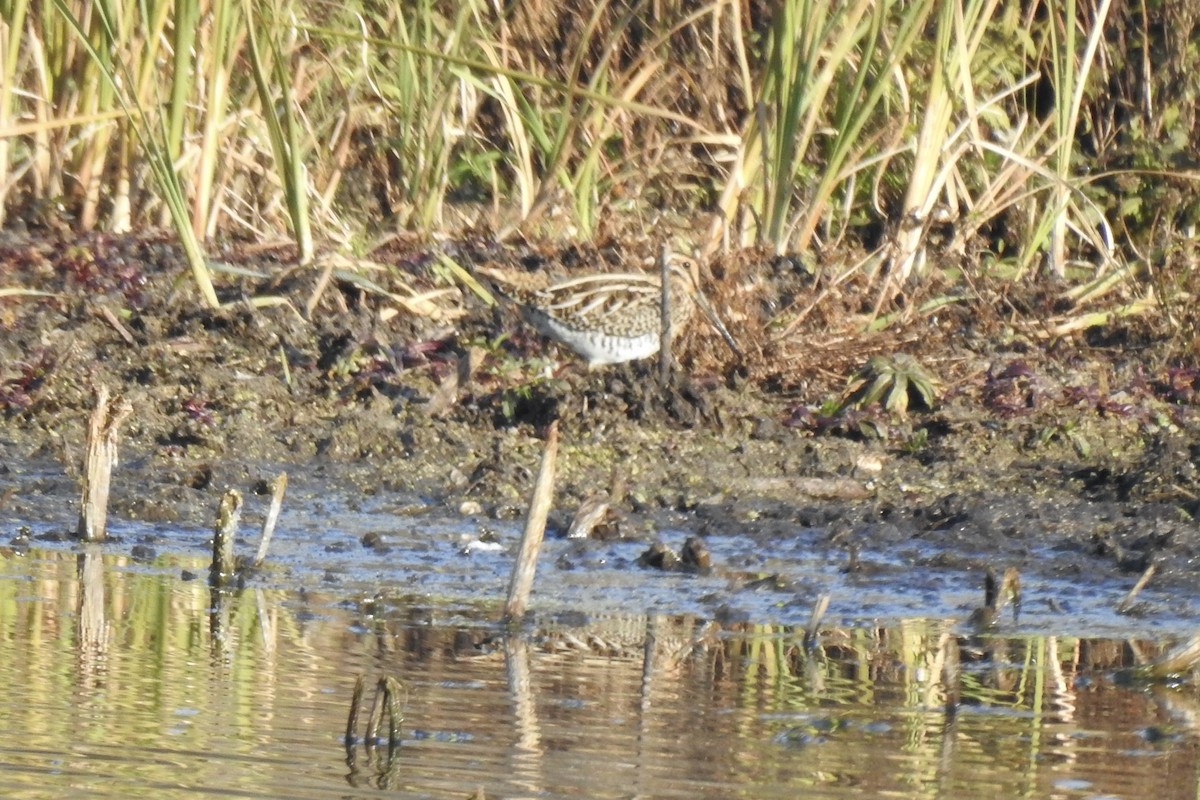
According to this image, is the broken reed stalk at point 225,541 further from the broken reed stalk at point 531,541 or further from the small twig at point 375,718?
the small twig at point 375,718

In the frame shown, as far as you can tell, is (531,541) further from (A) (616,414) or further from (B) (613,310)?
(B) (613,310)

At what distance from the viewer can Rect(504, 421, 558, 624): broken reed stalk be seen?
14.4 feet

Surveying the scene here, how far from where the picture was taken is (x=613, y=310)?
6.90m

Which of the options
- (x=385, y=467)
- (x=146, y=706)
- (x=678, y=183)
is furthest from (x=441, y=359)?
(x=146, y=706)

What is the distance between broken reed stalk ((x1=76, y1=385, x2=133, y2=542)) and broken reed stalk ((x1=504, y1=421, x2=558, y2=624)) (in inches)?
50.1

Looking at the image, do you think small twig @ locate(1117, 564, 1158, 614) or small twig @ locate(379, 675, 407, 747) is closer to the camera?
small twig @ locate(379, 675, 407, 747)

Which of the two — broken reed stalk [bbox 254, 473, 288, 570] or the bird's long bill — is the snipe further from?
broken reed stalk [bbox 254, 473, 288, 570]

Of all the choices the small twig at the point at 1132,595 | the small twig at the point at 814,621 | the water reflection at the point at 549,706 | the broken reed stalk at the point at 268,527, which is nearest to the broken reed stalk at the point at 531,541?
the water reflection at the point at 549,706

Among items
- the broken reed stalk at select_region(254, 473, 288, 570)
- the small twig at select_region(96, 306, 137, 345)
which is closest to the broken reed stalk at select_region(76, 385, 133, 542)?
the broken reed stalk at select_region(254, 473, 288, 570)

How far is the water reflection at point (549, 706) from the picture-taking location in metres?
3.19

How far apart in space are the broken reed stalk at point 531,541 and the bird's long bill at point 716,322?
258cm

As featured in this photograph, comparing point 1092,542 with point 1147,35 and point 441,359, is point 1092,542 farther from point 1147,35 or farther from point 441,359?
point 1147,35

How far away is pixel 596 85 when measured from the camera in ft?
26.3

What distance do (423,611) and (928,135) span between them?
3.97m
